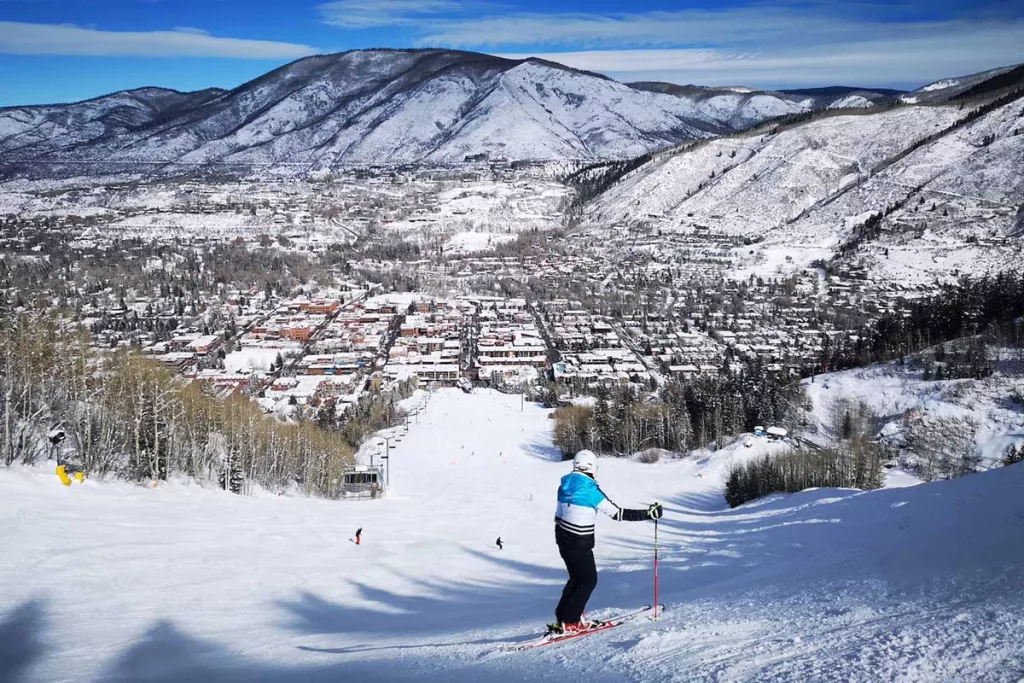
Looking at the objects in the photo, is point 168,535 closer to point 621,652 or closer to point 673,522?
point 621,652

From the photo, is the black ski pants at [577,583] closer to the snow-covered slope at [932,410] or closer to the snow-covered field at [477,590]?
the snow-covered field at [477,590]

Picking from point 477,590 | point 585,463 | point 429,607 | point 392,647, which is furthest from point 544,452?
point 585,463

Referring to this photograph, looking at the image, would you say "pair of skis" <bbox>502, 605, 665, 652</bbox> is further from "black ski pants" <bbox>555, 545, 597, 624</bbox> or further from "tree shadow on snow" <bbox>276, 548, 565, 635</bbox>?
"tree shadow on snow" <bbox>276, 548, 565, 635</bbox>

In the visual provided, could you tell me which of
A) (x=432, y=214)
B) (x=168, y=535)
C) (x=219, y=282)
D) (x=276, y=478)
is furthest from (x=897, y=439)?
(x=432, y=214)

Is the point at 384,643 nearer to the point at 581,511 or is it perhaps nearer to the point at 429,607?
the point at 581,511

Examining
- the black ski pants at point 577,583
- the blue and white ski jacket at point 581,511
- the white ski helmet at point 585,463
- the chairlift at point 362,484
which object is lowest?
the chairlift at point 362,484

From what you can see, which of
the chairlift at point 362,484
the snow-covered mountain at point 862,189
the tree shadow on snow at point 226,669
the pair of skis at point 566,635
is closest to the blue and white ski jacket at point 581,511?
the pair of skis at point 566,635

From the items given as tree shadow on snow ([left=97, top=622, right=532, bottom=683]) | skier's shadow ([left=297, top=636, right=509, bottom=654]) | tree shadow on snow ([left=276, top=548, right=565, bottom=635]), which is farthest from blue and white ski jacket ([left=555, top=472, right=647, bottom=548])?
tree shadow on snow ([left=276, top=548, right=565, bottom=635])
